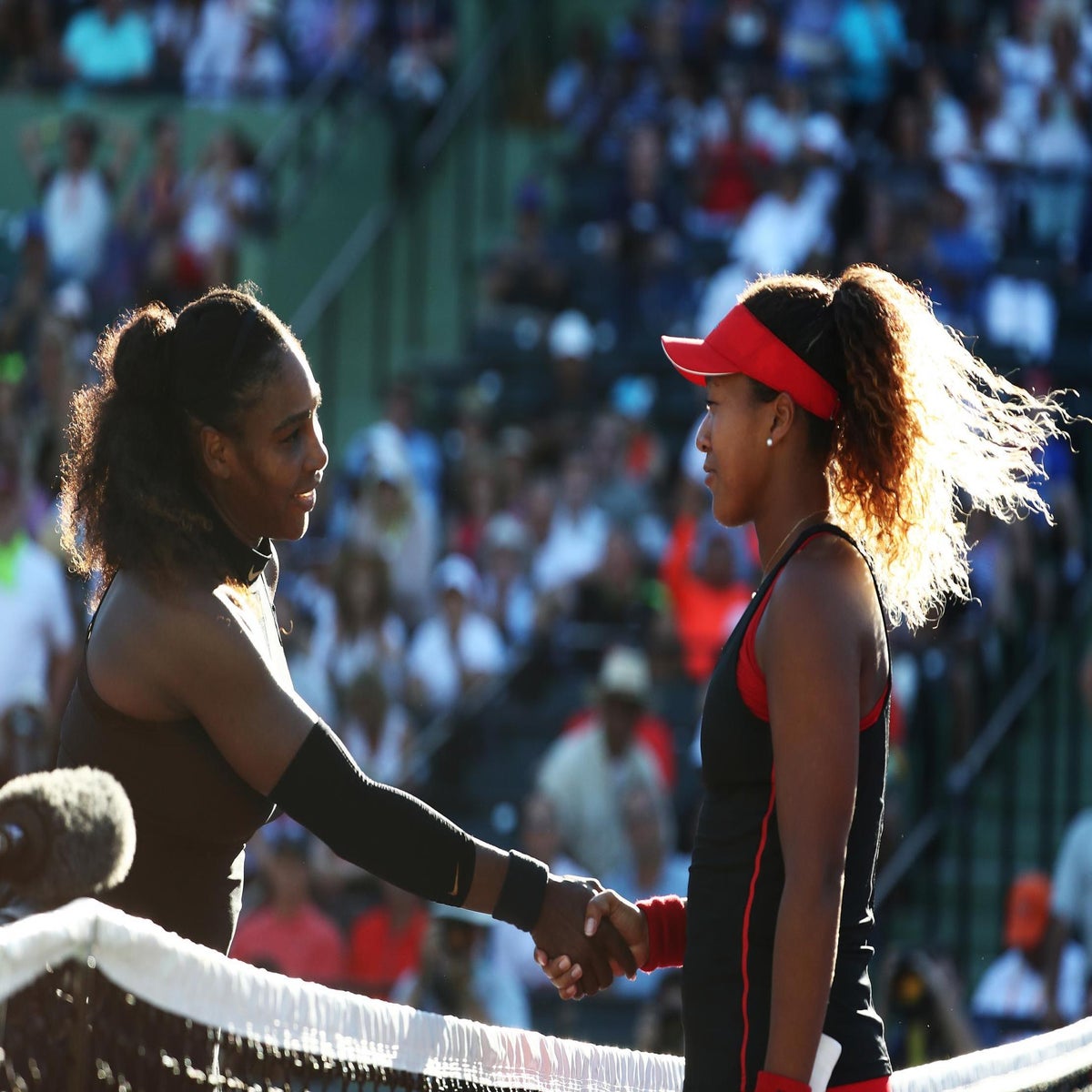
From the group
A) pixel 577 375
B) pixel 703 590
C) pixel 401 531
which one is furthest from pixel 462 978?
pixel 577 375

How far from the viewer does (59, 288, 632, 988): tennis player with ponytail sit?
3.00 metres

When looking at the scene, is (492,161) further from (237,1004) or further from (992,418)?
(237,1004)

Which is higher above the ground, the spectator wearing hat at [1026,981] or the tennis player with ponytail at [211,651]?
the spectator wearing hat at [1026,981]

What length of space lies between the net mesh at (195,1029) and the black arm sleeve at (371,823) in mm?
316

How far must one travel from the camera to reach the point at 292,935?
8.15 m

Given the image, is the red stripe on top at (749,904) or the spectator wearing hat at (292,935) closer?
the red stripe on top at (749,904)

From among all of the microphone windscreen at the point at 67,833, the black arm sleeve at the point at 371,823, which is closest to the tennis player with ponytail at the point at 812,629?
the black arm sleeve at the point at 371,823

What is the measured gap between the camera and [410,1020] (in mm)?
2719

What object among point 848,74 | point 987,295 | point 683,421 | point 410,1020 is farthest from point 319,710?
point 410,1020

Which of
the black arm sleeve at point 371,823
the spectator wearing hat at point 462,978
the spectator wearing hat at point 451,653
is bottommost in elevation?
the black arm sleeve at point 371,823

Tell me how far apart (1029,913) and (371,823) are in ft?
16.9

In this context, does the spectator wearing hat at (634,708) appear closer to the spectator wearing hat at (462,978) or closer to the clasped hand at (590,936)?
the spectator wearing hat at (462,978)

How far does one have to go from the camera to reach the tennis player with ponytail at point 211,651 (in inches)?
118

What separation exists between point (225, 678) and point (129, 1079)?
858 mm
